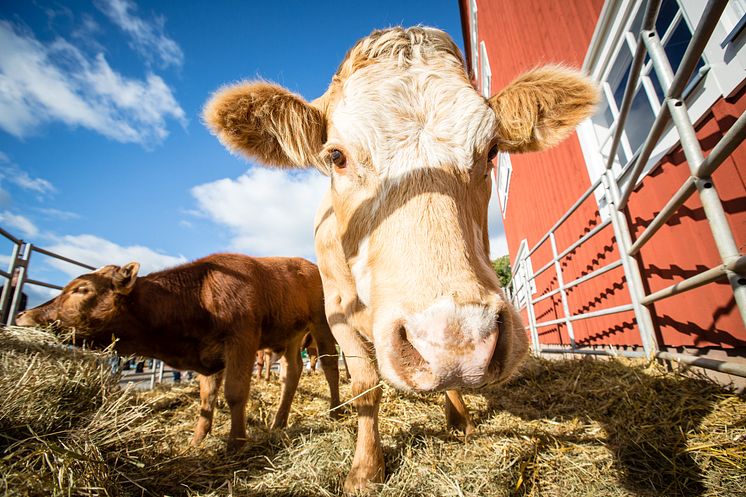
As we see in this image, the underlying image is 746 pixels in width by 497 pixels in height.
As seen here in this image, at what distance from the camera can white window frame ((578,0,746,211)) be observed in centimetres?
234

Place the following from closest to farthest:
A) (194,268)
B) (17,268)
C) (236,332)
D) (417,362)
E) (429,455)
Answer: (417,362) < (429,455) < (236,332) < (194,268) < (17,268)

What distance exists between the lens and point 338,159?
6.54 feet

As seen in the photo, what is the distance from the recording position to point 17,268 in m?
5.17

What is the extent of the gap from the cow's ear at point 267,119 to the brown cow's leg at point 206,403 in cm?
284

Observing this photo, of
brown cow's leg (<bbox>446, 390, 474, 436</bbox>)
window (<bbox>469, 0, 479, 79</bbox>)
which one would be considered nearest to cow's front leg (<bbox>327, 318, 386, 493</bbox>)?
brown cow's leg (<bbox>446, 390, 474, 436</bbox>)

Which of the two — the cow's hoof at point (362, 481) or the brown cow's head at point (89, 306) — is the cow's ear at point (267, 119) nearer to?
the cow's hoof at point (362, 481)

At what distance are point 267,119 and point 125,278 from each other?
10.3 ft

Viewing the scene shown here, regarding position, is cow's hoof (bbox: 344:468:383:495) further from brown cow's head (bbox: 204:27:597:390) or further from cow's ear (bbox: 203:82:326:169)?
cow's ear (bbox: 203:82:326:169)

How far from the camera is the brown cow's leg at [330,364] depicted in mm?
4441

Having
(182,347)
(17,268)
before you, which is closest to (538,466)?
(182,347)

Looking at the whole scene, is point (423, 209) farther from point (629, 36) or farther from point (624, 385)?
point (629, 36)

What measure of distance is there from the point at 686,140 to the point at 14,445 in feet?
10.9

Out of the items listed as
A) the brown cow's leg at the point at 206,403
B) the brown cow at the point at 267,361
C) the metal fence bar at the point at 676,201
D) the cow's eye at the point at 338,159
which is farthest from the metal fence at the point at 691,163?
the brown cow at the point at 267,361

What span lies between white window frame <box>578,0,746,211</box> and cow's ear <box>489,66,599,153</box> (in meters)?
0.77
